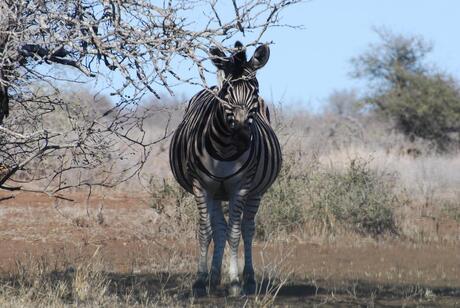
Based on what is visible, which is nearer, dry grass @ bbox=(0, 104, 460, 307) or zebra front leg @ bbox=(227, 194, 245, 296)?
dry grass @ bbox=(0, 104, 460, 307)

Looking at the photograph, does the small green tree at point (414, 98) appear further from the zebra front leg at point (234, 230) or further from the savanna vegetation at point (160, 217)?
the zebra front leg at point (234, 230)

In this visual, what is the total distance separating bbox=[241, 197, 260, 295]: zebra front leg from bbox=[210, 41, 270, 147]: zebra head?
1276mm

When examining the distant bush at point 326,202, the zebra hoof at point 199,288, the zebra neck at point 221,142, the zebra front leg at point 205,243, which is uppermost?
the distant bush at point 326,202

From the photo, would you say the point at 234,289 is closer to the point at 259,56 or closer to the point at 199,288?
the point at 199,288

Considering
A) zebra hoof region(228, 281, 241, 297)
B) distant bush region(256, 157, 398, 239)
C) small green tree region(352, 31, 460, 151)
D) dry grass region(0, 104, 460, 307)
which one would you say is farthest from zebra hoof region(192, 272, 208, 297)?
small green tree region(352, 31, 460, 151)

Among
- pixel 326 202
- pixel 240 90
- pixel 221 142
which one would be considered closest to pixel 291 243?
pixel 326 202

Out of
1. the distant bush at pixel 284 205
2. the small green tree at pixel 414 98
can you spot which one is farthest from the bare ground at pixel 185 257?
the small green tree at pixel 414 98

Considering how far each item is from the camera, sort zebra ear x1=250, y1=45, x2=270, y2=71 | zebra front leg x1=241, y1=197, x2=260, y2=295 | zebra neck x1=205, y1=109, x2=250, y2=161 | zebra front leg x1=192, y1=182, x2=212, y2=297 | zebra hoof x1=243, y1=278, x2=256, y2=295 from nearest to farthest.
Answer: zebra ear x1=250, y1=45, x2=270, y2=71 → zebra neck x1=205, y1=109, x2=250, y2=161 → zebra front leg x1=192, y1=182, x2=212, y2=297 → zebra hoof x1=243, y1=278, x2=256, y2=295 → zebra front leg x1=241, y1=197, x2=260, y2=295

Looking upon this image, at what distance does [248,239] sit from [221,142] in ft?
4.77

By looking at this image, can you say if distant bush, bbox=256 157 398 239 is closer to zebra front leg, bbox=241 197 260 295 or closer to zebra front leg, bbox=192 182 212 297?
zebra front leg, bbox=241 197 260 295

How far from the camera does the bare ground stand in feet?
33.4

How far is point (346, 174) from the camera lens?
56.9 ft

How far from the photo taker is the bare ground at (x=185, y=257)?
10.2m

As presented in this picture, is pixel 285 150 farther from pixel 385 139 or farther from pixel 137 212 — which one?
pixel 385 139
